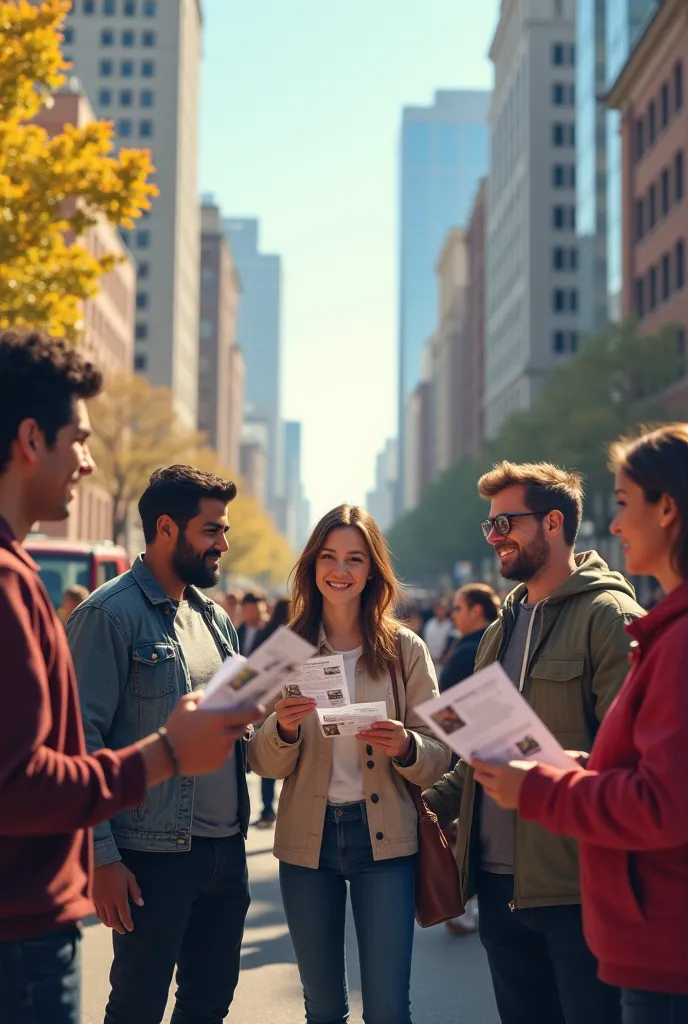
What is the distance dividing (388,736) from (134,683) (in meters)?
0.89

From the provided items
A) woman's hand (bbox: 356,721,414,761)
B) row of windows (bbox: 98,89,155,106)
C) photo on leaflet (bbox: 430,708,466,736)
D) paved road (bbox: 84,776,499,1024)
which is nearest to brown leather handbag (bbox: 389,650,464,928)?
woman's hand (bbox: 356,721,414,761)

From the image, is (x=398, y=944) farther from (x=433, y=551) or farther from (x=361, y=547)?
(x=433, y=551)

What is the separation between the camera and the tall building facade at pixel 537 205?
94688 millimetres

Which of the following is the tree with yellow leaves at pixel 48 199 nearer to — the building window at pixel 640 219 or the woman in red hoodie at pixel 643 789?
the woman in red hoodie at pixel 643 789

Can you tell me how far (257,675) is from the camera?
10.3 feet

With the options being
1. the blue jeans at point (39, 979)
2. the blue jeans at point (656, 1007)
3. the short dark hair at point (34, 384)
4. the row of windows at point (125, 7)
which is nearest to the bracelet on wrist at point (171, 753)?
the blue jeans at point (39, 979)

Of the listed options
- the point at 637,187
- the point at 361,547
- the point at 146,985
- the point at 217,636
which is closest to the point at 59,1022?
the point at 146,985

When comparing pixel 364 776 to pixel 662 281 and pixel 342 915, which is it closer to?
pixel 342 915

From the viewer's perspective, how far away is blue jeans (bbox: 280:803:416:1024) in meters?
4.57

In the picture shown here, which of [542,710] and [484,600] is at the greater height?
[484,600]

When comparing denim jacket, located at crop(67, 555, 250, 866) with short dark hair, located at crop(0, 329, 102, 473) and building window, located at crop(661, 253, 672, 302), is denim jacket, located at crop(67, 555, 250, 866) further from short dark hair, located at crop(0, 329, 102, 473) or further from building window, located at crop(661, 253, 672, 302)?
building window, located at crop(661, 253, 672, 302)

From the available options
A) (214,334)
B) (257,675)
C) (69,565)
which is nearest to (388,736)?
(257,675)

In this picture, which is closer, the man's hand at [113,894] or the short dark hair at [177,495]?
the man's hand at [113,894]

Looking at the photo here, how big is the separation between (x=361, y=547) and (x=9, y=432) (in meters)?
2.22
